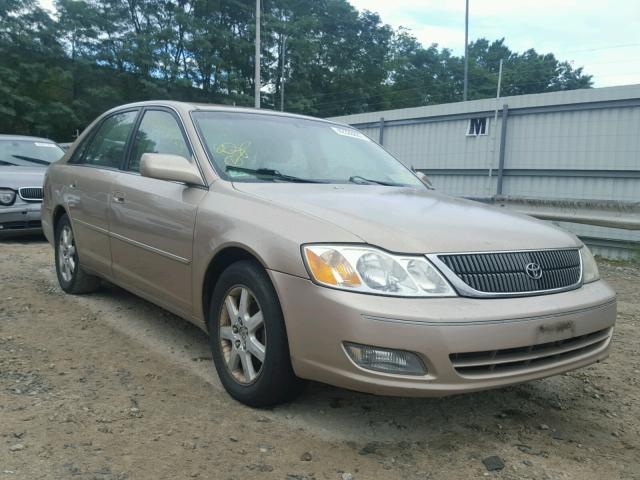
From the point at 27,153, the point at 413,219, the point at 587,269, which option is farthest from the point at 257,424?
the point at 27,153

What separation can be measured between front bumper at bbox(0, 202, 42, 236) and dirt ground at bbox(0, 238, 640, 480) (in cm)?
412

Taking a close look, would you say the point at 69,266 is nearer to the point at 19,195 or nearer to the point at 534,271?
the point at 19,195

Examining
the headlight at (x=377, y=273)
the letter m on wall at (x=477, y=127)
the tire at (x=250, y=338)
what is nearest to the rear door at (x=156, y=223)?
the tire at (x=250, y=338)

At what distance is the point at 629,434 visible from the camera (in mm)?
2816

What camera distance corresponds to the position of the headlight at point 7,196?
7.42 metres

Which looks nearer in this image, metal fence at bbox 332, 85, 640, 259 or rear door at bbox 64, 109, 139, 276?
rear door at bbox 64, 109, 139, 276

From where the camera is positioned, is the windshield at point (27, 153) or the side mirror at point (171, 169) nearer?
the side mirror at point (171, 169)

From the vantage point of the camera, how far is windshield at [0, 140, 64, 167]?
827 cm

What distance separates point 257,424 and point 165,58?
39.4 meters

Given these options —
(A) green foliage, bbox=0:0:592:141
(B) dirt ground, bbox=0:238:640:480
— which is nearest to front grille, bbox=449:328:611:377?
(B) dirt ground, bbox=0:238:640:480

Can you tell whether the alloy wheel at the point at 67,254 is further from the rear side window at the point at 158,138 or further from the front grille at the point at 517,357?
the front grille at the point at 517,357

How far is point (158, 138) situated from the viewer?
3867 mm

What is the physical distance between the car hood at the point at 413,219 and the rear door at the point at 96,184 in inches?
59.9

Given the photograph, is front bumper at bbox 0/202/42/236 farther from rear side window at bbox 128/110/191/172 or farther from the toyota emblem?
the toyota emblem
